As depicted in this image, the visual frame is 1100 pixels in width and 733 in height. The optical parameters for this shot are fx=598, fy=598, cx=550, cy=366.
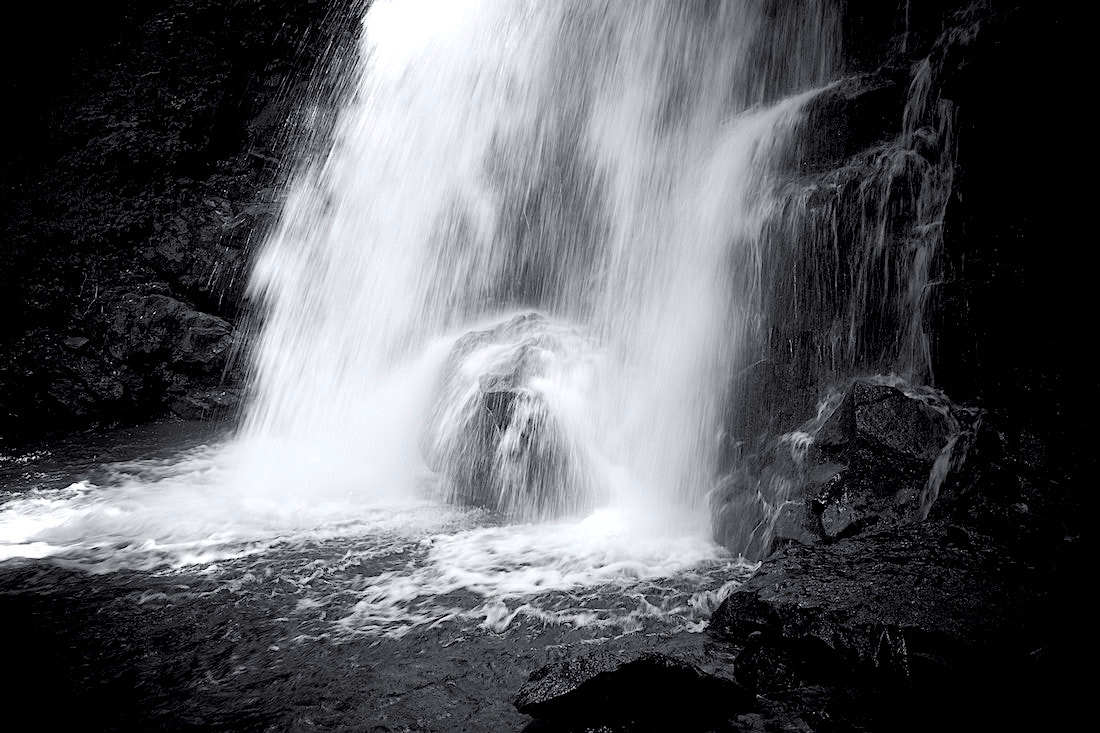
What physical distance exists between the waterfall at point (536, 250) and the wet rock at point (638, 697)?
11.5ft

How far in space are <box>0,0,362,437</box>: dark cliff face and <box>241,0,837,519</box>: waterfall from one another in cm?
109

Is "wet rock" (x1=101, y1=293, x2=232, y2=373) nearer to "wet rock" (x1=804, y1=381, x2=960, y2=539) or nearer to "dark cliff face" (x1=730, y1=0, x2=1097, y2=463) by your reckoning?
"dark cliff face" (x1=730, y1=0, x2=1097, y2=463)

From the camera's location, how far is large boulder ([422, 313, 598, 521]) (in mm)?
7062

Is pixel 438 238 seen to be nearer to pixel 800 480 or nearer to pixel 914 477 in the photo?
pixel 800 480

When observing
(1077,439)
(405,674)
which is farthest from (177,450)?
(1077,439)

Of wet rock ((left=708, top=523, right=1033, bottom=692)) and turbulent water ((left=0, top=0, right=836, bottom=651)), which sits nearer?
wet rock ((left=708, top=523, right=1033, bottom=692))

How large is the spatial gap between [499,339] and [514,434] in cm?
230

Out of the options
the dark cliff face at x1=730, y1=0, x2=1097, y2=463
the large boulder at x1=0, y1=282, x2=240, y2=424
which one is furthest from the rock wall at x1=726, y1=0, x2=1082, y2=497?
the large boulder at x1=0, y1=282, x2=240, y2=424

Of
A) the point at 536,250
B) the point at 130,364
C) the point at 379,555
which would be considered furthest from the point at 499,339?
the point at 130,364

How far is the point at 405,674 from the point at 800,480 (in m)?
3.66

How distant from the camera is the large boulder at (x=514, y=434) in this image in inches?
278

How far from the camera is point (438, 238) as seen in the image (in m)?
11.7

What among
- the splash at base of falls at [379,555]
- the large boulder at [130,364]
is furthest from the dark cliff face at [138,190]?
the splash at base of falls at [379,555]

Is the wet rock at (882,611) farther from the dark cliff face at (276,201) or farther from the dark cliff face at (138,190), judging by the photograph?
the dark cliff face at (138,190)
